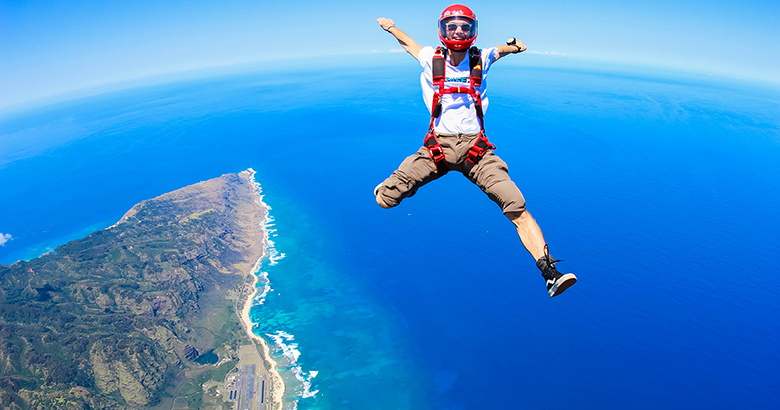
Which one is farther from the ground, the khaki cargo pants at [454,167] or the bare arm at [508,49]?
the bare arm at [508,49]

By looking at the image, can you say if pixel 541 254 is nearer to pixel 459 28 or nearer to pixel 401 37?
pixel 459 28

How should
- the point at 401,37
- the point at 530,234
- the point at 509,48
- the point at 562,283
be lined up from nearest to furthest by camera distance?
the point at 562,283 → the point at 530,234 → the point at 509,48 → the point at 401,37

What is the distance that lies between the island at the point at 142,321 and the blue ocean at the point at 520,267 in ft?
17.8

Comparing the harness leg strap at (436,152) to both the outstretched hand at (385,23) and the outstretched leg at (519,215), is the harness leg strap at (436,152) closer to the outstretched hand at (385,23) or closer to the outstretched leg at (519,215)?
the outstretched leg at (519,215)

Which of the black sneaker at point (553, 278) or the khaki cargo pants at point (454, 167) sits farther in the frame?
the khaki cargo pants at point (454, 167)

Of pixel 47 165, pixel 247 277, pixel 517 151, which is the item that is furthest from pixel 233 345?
pixel 47 165

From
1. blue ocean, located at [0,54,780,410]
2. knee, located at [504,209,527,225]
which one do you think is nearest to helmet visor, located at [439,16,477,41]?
knee, located at [504,209,527,225]

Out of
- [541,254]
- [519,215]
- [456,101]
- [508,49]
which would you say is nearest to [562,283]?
[541,254]

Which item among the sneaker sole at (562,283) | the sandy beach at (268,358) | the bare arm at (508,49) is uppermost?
the bare arm at (508,49)

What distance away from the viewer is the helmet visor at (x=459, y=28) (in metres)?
4.84

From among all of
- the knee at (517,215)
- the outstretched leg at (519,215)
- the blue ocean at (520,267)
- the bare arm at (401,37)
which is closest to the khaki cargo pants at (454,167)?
the outstretched leg at (519,215)

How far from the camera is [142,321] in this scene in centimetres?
6062

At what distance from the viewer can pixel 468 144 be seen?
16.3 feet

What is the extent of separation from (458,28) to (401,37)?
49.2 inches
